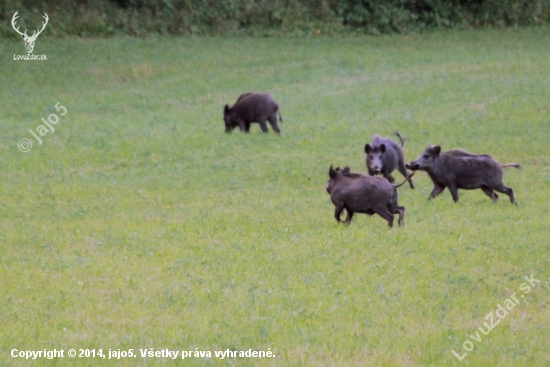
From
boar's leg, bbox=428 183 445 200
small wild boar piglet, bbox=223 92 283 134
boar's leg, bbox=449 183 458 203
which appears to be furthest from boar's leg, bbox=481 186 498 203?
small wild boar piglet, bbox=223 92 283 134

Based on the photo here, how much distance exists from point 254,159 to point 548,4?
26758 millimetres

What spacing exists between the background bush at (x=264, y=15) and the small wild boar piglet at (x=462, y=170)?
2212 cm

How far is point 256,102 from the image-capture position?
68.8 feet

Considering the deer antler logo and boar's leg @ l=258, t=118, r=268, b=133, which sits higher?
boar's leg @ l=258, t=118, r=268, b=133

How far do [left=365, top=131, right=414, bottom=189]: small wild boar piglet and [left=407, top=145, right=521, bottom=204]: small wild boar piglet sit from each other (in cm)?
63

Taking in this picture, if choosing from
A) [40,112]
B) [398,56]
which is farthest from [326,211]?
[398,56]

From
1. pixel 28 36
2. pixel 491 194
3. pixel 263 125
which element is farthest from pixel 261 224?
pixel 28 36

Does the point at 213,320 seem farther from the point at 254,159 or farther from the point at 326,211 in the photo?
the point at 254,159

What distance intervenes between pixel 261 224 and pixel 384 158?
3.30 metres

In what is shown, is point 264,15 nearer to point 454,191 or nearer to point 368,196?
point 454,191

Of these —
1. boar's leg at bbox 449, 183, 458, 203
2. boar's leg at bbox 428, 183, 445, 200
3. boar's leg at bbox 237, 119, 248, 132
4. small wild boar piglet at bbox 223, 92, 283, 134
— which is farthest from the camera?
boar's leg at bbox 237, 119, 248, 132

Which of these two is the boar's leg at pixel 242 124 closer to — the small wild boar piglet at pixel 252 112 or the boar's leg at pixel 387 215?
the small wild boar piglet at pixel 252 112

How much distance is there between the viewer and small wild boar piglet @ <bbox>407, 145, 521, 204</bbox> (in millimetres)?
13672

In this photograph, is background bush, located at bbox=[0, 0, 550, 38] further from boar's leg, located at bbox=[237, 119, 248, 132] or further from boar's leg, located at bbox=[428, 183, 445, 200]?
boar's leg, located at bbox=[428, 183, 445, 200]
